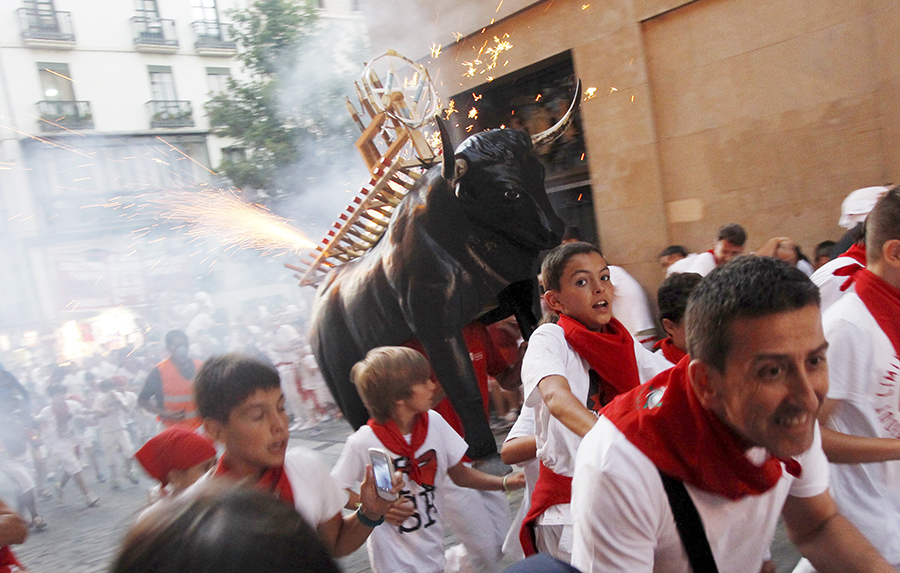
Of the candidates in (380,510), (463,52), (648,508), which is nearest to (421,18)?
(463,52)

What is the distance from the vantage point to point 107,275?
12.1 meters

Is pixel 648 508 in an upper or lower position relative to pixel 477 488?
upper

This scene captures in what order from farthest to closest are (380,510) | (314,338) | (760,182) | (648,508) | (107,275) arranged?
(107,275) < (760,182) < (314,338) < (380,510) < (648,508)

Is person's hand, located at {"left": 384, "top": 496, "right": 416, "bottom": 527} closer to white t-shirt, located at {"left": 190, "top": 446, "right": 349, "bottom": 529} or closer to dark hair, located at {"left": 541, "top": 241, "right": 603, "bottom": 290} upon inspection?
white t-shirt, located at {"left": 190, "top": 446, "right": 349, "bottom": 529}

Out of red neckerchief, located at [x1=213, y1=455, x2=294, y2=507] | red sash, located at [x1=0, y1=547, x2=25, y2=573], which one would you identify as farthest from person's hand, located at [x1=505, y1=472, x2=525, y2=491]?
red sash, located at [x1=0, y1=547, x2=25, y2=573]

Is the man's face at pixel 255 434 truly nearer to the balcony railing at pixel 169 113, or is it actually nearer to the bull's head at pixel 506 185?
the bull's head at pixel 506 185

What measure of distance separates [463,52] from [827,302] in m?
6.46

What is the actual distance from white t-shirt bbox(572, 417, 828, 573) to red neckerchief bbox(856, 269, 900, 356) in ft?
3.10

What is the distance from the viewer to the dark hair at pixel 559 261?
8.30ft

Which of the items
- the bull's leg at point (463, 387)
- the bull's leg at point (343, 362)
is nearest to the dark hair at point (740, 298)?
the bull's leg at point (463, 387)

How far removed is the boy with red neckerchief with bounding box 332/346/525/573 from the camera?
268cm

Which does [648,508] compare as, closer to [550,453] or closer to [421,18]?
[550,453]

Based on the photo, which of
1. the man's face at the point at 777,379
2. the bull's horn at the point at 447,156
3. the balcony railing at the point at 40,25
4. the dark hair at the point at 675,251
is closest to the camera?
the man's face at the point at 777,379

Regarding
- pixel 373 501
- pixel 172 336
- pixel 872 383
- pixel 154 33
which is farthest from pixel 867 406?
pixel 154 33
